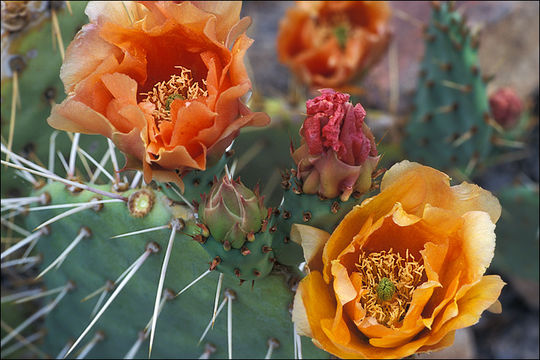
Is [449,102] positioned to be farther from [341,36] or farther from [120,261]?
[120,261]

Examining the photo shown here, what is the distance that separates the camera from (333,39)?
5.43 ft

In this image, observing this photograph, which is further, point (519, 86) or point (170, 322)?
point (519, 86)

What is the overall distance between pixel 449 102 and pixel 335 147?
928 millimetres

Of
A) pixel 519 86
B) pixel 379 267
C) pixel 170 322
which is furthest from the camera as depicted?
pixel 519 86

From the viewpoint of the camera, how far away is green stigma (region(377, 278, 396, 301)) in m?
0.84

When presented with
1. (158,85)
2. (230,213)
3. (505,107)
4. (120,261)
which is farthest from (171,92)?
(505,107)

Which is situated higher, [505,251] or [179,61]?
[179,61]

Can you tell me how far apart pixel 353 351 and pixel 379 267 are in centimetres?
16

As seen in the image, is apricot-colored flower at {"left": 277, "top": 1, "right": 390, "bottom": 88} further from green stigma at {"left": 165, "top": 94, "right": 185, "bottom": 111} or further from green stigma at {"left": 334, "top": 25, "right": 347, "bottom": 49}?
green stigma at {"left": 165, "top": 94, "right": 185, "bottom": 111}

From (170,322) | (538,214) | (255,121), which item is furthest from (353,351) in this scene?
(538,214)

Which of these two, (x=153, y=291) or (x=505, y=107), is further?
(x=505, y=107)

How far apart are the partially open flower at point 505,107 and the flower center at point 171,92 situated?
0.99 m

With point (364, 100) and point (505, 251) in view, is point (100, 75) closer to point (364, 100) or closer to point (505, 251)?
Answer: point (505, 251)

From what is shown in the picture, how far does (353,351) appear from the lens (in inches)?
29.1
